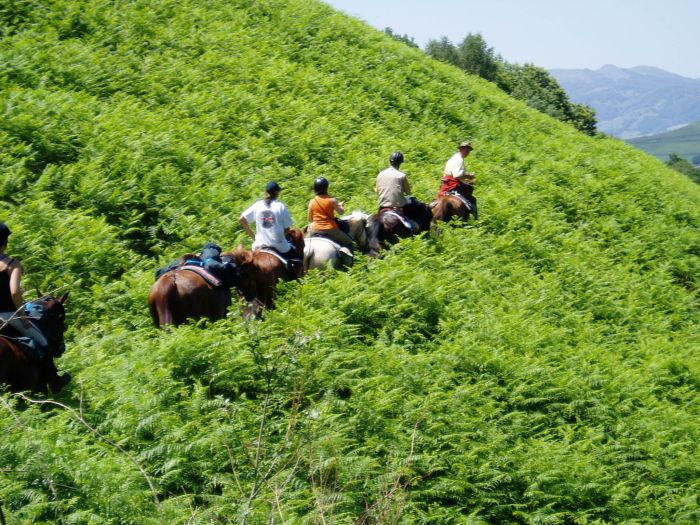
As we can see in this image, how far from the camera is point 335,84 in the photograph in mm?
27844

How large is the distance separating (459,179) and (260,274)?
24.8 feet

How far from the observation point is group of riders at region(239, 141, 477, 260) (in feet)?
40.4

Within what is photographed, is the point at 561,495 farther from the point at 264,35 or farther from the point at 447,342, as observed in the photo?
the point at 264,35

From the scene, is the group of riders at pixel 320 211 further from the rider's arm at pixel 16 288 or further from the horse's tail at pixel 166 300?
the rider's arm at pixel 16 288

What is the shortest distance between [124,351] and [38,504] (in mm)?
4454

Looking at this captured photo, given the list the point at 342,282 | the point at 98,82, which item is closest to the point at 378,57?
the point at 98,82

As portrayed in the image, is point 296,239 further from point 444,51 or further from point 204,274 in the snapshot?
point 444,51

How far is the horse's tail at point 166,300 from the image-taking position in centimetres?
1045

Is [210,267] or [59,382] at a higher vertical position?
[210,267]

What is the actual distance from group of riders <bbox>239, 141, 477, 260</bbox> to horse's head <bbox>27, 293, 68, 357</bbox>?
390 centimetres

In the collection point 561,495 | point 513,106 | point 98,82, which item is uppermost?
point 513,106

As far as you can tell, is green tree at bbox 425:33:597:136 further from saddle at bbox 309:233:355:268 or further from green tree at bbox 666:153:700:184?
green tree at bbox 666:153:700:184

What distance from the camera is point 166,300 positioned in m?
10.5

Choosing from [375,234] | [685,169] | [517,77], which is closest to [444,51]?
[517,77]
